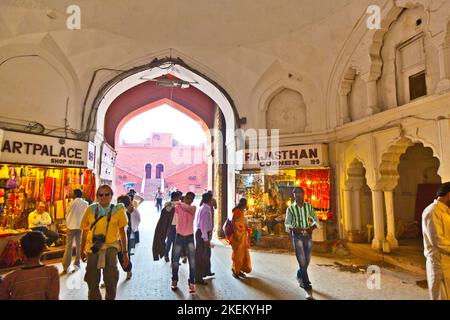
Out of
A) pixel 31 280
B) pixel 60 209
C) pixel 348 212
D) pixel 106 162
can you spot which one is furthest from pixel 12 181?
pixel 348 212

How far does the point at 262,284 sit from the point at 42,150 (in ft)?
19.8

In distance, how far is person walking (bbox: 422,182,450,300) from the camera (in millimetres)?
3074

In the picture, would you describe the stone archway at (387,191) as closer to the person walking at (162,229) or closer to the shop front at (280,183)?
the shop front at (280,183)

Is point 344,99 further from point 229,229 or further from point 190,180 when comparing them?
point 190,180

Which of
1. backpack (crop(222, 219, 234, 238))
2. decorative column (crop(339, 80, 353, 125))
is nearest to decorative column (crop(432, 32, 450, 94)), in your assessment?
decorative column (crop(339, 80, 353, 125))

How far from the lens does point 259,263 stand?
648 centimetres

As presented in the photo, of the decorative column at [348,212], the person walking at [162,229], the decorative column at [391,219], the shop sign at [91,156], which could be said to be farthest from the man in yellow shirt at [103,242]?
the decorative column at [348,212]

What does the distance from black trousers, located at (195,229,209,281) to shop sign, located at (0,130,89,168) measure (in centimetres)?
447

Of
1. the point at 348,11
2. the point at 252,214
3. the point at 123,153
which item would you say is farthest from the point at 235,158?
the point at 123,153

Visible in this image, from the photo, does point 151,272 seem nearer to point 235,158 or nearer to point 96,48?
point 235,158

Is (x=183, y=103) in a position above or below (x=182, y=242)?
above

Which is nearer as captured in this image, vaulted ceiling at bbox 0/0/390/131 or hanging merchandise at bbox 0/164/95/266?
hanging merchandise at bbox 0/164/95/266

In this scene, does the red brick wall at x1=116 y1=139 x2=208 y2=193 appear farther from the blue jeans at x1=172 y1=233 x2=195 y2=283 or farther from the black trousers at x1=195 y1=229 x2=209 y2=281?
the blue jeans at x1=172 y1=233 x2=195 y2=283

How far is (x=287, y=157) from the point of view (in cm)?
848
